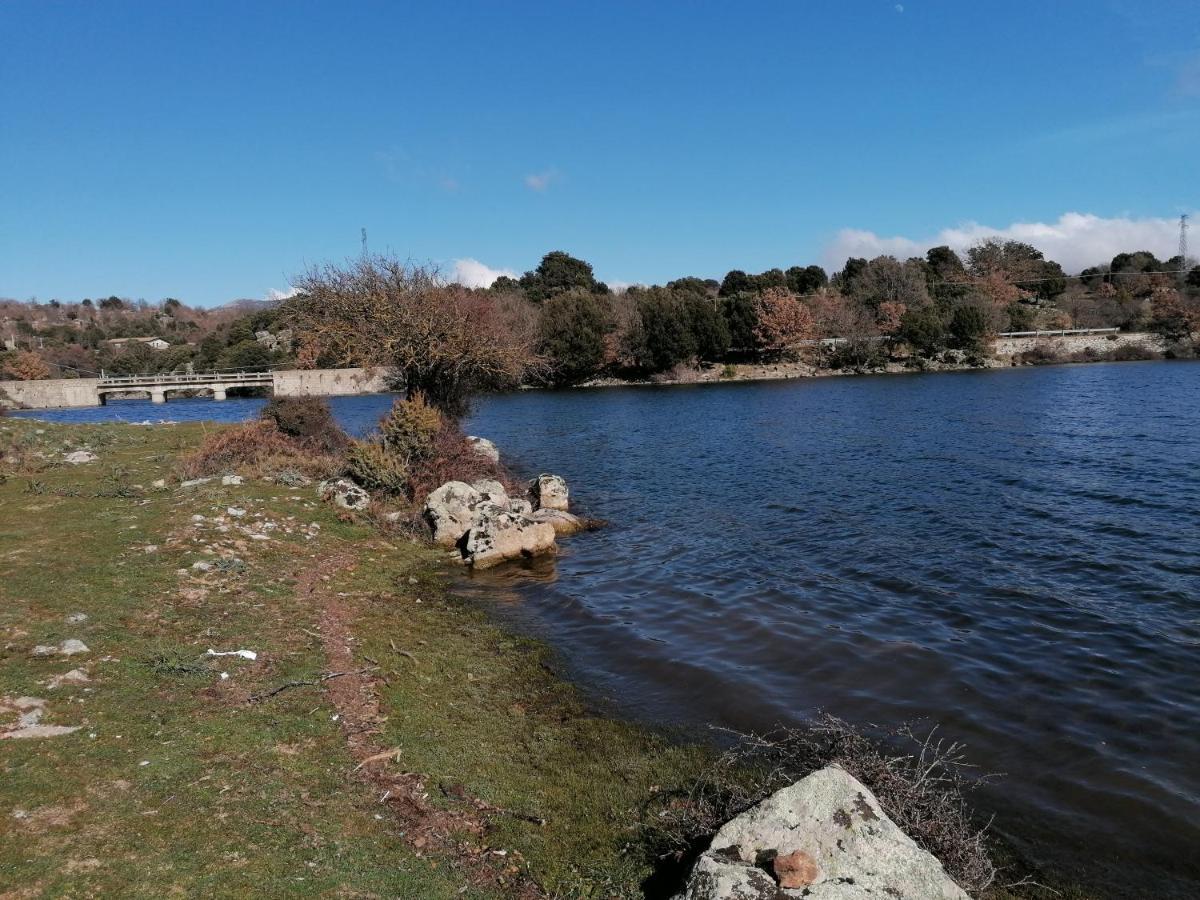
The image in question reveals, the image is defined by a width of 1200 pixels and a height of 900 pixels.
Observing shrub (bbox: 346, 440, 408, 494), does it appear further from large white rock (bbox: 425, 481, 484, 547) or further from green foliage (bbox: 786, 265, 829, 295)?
green foliage (bbox: 786, 265, 829, 295)

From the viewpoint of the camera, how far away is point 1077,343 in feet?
318

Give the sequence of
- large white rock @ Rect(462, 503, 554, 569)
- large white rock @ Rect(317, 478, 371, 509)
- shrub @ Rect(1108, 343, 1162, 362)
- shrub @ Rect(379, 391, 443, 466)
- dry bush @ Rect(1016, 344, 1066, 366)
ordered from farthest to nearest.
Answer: shrub @ Rect(1108, 343, 1162, 362)
dry bush @ Rect(1016, 344, 1066, 366)
shrub @ Rect(379, 391, 443, 466)
large white rock @ Rect(317, 478, 371, 509)
large white rock @ Rect(462, 503, 554, 569)

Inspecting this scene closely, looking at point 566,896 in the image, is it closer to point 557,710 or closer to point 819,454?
point 557,710

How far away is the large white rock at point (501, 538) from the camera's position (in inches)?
695

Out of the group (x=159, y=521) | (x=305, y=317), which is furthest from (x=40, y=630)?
(x=305, y=317)

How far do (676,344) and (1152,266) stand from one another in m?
100

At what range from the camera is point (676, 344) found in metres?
91.4

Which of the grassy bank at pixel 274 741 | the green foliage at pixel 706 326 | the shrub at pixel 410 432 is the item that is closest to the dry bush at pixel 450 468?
the shrub at pixel 410 432

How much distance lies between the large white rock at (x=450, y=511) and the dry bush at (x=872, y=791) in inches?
463

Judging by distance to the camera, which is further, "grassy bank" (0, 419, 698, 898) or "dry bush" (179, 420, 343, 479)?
"dry bush" (179, 420, 343, 479)

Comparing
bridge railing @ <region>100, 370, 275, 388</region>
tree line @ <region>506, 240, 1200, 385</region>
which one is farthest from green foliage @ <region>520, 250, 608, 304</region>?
bridge railing @ <region>100, 370, 275, 388</region>

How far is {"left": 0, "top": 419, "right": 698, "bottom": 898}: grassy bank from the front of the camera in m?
5.70

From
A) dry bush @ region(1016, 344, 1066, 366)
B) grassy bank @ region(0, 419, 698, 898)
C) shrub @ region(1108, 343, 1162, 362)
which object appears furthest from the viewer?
shrub @ region(1108, 343, 1162, 362)

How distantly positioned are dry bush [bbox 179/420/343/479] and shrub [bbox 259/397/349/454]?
75 cm
